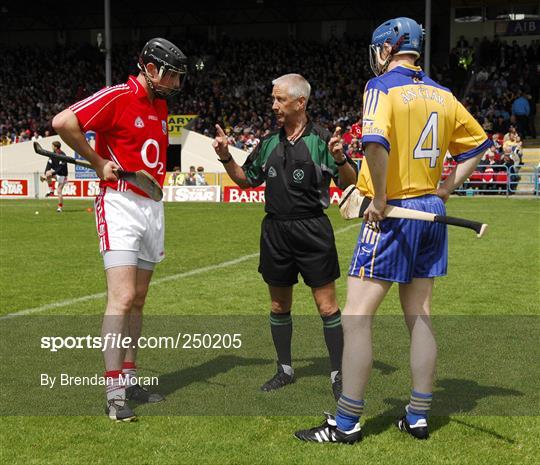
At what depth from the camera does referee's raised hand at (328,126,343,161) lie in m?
4.87

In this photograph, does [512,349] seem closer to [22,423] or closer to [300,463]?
[300,463]

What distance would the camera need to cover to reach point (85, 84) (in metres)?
45.4

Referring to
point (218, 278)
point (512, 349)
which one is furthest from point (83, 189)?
point (512, 349)

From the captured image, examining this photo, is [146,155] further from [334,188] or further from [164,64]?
[334,188]

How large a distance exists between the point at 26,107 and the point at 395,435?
41.9 meters

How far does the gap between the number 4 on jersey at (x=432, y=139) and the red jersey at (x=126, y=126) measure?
179cm

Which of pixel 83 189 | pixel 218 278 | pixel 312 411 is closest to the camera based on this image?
pixel 312 411

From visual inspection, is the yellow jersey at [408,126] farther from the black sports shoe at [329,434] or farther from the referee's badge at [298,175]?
the black sports shoe at [329,434]

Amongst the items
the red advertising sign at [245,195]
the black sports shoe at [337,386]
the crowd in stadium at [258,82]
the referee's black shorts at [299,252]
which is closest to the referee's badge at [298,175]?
the referee's black shorts at [299,252]

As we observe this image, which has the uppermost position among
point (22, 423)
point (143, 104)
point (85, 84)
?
point (85, 84)

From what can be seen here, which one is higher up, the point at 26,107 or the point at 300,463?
the point at 26,107

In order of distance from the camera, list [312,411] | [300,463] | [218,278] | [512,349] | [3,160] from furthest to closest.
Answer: [3,160], [218,278], [512,349], [312,411], [300,463]

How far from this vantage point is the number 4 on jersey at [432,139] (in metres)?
4.30

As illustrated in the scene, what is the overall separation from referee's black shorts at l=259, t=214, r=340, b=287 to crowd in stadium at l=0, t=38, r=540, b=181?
24.0 m
